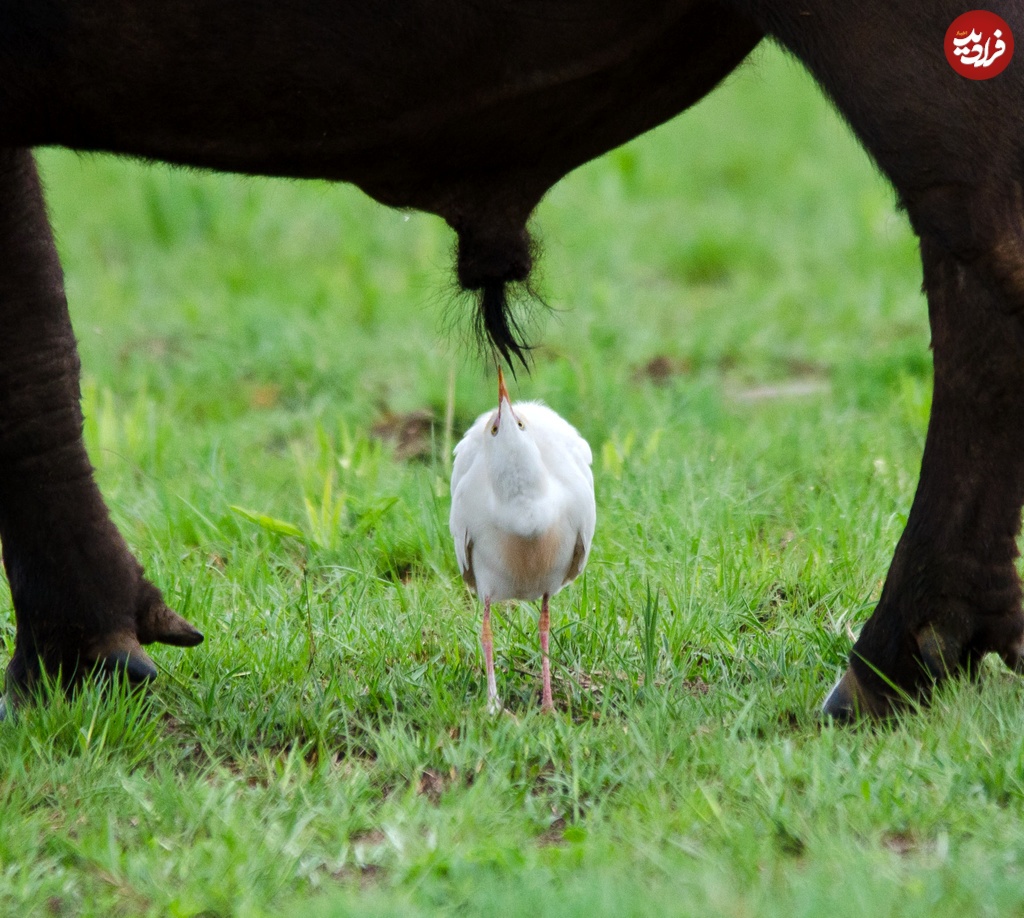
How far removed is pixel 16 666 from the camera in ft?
10.2

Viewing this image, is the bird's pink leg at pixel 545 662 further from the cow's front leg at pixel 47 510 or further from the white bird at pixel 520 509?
the cow's front leg at pixel 47 510

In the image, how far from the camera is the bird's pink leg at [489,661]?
9.78 feet

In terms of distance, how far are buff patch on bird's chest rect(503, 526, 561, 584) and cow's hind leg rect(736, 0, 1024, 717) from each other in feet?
2.13

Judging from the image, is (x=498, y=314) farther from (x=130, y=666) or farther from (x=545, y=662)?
(x=130, y=666)

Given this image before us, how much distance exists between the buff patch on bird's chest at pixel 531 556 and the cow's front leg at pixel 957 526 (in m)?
0.64

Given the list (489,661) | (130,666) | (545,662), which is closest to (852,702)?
(545,662)

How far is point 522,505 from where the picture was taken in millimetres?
3088

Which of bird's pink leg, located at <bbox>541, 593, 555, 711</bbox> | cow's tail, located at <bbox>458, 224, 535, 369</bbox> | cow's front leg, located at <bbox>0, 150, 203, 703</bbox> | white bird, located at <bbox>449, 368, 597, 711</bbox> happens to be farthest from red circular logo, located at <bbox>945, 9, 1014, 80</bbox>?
cow's front leg, located at <bbox>0, 150, 203, 703</bbox>

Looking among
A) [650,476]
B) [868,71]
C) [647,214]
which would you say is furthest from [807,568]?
[647,214]

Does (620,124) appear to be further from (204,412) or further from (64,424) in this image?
(204,412)

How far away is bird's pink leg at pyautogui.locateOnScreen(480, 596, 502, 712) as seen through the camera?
298 centimetres

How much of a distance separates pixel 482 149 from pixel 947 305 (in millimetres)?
896

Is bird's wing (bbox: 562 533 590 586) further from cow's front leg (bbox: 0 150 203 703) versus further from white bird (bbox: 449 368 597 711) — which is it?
cow's front leg (bbox: 0 150 203 703)

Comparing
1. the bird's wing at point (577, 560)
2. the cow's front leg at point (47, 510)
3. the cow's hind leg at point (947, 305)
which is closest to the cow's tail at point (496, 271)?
the bird's wing at point (577, 560)
